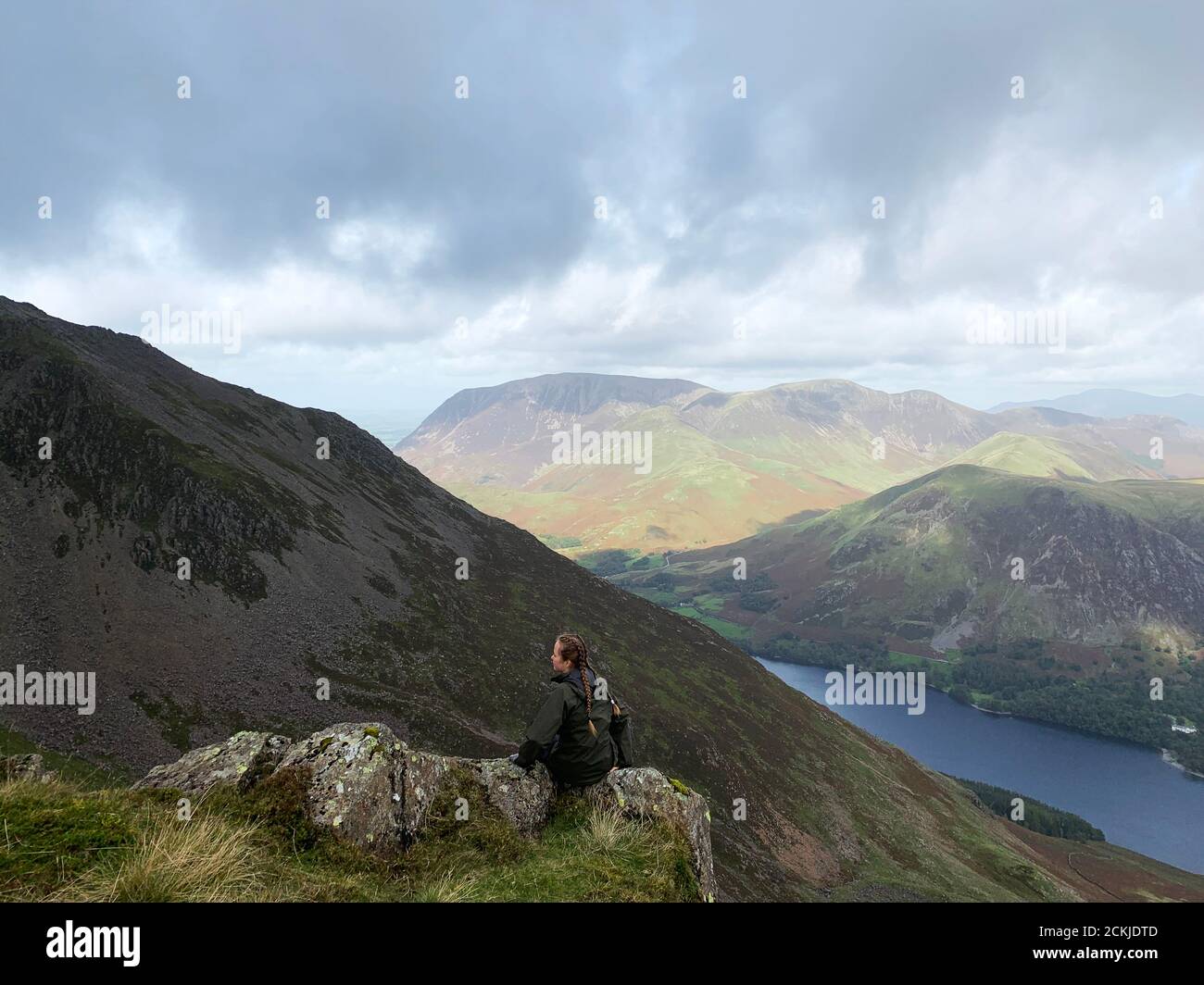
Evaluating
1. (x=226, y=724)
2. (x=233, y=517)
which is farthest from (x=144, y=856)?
(x=233, y=517)

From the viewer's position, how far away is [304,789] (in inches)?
449

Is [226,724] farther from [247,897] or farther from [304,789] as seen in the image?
[247,897]

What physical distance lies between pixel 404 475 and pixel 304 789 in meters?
139

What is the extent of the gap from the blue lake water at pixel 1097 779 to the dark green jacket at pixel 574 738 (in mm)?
187449

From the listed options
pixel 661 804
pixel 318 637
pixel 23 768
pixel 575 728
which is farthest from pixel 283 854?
pixel 318 637

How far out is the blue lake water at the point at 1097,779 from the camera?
13962 cm

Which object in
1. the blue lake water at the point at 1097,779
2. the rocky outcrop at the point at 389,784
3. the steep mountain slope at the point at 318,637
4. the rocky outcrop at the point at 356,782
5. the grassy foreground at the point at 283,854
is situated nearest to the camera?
the grassy foreground at the point at 283,854

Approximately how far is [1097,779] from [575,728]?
8950 inches

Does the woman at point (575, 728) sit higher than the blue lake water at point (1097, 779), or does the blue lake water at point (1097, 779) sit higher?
the woman at point (575, 728)

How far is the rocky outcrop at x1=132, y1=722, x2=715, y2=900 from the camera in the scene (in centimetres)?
1129

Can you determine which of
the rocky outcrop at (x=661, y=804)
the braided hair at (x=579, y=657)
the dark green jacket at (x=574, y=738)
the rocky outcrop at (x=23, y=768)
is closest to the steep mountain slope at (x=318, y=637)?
the rocky outcrop at (x=23, y=768)

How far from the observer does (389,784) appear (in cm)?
1202

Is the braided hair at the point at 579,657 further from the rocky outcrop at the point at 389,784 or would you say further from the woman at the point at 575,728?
the rocky outcrop at the point at 389,784

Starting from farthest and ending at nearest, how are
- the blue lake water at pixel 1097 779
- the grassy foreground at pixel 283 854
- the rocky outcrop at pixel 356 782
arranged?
the blue lake water at pixel 1097 779, the rocky outcrop at pixel 356 782, the grassy foreground at pixel 283 854
